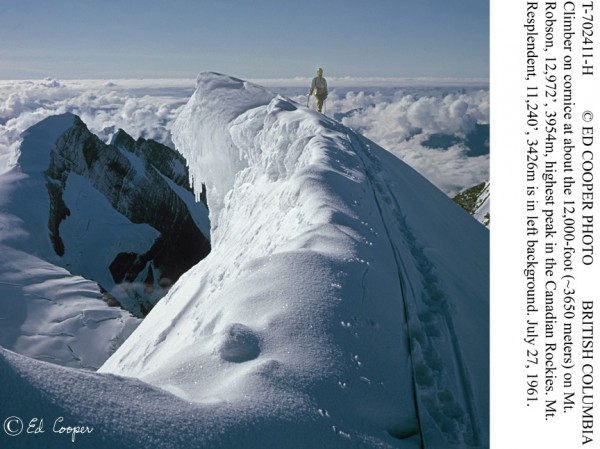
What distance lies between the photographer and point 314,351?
3.77 m

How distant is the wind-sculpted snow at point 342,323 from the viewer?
134 inches

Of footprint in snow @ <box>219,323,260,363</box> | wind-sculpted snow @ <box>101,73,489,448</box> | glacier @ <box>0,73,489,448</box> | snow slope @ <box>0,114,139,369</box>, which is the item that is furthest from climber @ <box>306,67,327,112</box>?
snow slope @ <box>0,114,139,369</box>

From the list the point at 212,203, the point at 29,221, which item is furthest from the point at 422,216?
the point at 29,221

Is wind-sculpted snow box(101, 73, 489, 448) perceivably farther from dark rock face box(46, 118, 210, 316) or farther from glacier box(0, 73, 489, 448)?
dark rock face box(46, 118, 210, 316)

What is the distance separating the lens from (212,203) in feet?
56.1

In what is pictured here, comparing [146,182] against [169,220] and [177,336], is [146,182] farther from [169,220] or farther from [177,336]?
[177,336]

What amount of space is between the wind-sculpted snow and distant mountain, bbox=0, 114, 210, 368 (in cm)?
2538

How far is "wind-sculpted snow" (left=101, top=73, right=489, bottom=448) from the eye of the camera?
11.2 ft

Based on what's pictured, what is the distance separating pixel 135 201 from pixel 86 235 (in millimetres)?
17656
